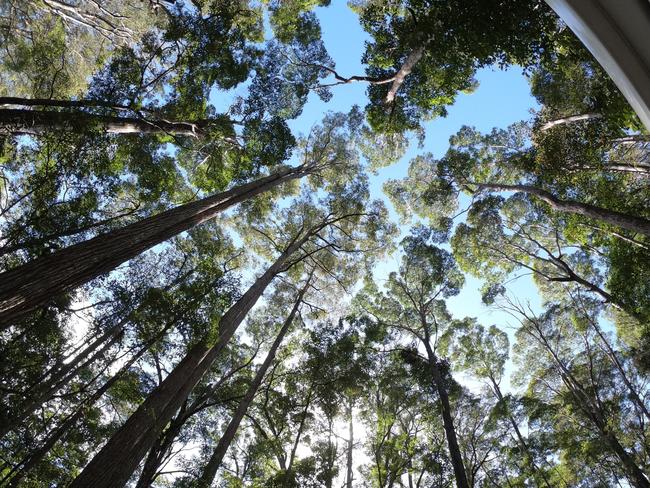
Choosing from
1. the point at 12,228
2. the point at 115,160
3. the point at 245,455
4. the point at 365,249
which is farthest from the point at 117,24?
the point at 245,455

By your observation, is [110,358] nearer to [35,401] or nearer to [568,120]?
[35,401]

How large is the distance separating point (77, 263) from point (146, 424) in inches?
114

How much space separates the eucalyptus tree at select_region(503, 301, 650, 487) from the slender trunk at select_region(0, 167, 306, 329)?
1555 centimetres

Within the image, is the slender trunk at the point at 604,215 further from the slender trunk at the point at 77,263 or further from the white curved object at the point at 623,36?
the slender trunk at the point at 77,263

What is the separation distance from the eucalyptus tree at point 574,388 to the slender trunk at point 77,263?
15549 millimetres

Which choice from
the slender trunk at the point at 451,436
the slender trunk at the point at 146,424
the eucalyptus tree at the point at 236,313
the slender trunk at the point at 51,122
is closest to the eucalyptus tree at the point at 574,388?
the slender trunk at the point at 451,436

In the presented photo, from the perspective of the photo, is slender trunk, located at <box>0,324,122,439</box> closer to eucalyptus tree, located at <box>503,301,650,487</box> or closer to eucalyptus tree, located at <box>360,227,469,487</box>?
eucalyptus tree, located at <box>360,227,469,487</box>

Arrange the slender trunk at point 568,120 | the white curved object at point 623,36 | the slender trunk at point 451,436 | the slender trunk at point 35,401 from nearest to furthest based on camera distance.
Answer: the white curved object at point 623,36, the slender trunk at point 35,401, the slender trunk at point 451,436, the slender trunk at point 568,120

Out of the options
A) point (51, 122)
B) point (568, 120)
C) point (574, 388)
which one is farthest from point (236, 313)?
point (574, 388)

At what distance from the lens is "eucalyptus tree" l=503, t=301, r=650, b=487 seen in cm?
1538

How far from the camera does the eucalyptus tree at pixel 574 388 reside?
15383mm

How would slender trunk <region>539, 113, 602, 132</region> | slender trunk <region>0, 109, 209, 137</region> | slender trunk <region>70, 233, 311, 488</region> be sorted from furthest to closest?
slender trunk <region>539, 113, 602, 132</region>, slender trunk <region>0, 109, 209, 137</region>, slender trunk <region>70, 233, 311, 488</region>

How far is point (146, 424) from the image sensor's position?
538cm

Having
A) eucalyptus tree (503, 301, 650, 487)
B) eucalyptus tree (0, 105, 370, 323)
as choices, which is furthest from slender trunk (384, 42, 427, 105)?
eucalyptus tree (503, 301, 650, 487)
